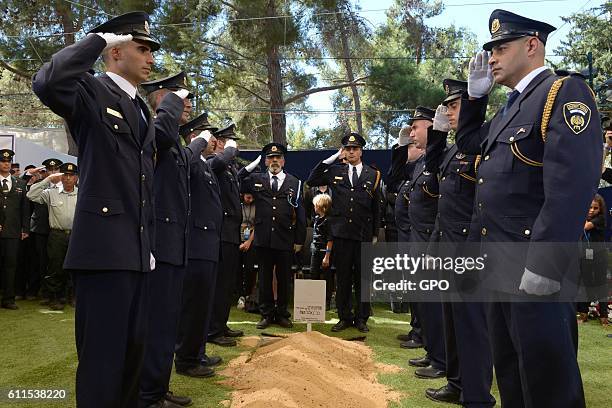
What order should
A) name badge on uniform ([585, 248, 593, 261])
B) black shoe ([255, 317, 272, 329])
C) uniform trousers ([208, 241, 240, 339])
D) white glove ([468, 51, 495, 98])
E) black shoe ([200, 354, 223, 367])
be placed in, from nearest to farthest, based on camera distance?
white glove ([468, 51, 495, 98]) < black shoe ([200, 354, 223, 367]) < uniform trousers ([208, 241, 240, 339]) < black shoe ([255, 317, 272, 329]) < name badge on uniform ([585, 248, 593, 261])

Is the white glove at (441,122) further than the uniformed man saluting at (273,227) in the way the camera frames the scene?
No

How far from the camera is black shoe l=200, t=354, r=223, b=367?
4.82 meters

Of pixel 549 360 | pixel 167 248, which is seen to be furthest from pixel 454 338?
pixel 167 248

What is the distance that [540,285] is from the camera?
2.17 meters

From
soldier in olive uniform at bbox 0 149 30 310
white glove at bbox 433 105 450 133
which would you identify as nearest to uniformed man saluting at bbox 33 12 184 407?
white glove at bbox 433 105 450 133

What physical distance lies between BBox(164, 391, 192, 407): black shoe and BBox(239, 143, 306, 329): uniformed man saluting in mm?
2977

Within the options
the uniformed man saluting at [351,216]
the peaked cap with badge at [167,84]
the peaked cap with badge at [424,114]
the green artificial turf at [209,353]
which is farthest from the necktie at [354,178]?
the peaked cap with badge at [167,84]

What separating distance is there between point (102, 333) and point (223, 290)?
362 cm

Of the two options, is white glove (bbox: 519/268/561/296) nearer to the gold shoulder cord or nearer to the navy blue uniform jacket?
the gold shoulder cord

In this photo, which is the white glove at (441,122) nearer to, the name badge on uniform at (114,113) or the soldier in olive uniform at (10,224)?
the name badge on uniform at (114,113)

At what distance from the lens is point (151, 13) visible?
14.7m

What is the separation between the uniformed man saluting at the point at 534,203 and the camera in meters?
2.17

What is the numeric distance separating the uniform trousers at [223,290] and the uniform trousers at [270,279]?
0.89 metres

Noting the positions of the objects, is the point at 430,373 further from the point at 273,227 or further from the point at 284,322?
the point at 273,227
